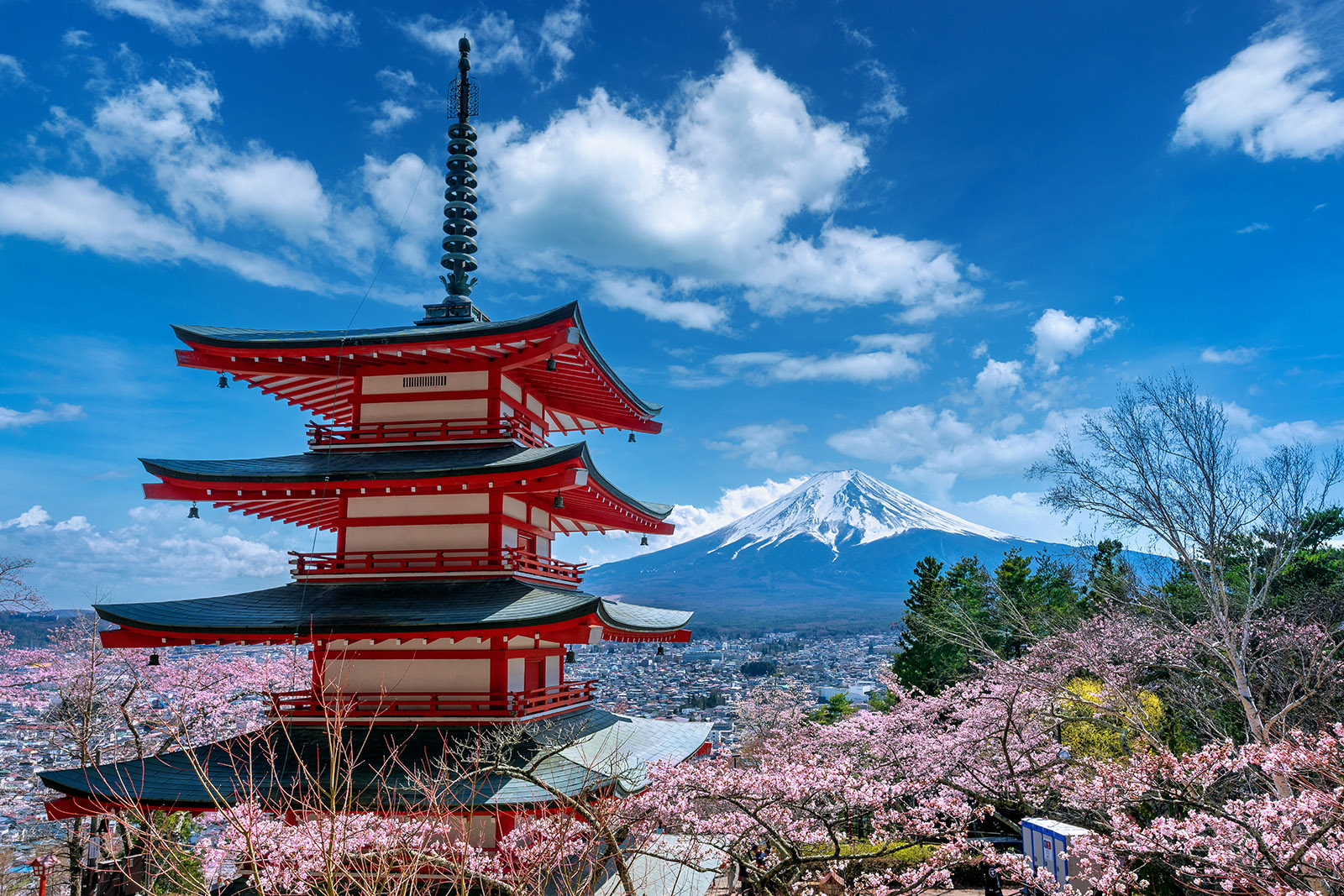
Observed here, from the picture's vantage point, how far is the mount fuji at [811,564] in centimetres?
10806

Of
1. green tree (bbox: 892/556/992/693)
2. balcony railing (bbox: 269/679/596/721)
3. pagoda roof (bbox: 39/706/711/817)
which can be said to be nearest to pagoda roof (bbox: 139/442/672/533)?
balcony railing (bbox: 269/679/596/721)

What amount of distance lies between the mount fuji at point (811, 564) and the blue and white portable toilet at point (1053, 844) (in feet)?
272

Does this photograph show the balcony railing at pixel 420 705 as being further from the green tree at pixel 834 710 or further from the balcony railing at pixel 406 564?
the green tree at pixel 834 710

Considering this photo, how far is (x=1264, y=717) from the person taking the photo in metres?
16.1

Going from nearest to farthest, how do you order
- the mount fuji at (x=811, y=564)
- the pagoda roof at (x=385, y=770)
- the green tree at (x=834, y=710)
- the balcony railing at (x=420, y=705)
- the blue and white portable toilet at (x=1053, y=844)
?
the pagoda roof at (x=385, y=770) → the balcony railing at (x=420, y=705) → the blue and white portable toilet at (x=1053, y=844) → the green tree at (x=834, y=710) → the mount fuji at (x=811, y=564)

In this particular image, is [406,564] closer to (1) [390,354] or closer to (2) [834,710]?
(1) [390,354]

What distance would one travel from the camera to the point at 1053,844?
42.8 ft

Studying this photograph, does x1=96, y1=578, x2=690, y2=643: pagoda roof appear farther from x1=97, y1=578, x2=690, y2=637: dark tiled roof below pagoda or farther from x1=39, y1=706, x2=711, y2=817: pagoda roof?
x1=39, y1=706, x2=711, y2=817: pagoda roof

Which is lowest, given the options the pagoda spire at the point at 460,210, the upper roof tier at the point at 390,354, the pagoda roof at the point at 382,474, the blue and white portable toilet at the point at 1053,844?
the blue and white portable toilet at the point at 1053,844

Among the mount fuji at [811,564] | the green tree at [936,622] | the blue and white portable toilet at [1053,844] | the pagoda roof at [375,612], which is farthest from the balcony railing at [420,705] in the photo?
the mount fuji at [811,564]

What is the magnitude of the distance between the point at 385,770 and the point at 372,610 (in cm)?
189

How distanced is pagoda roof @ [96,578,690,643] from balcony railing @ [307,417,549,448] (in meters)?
2.04

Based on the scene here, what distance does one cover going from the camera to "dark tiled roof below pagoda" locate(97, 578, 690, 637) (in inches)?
347

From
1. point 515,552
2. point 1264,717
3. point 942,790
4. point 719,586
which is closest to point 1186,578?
point 1264,717
